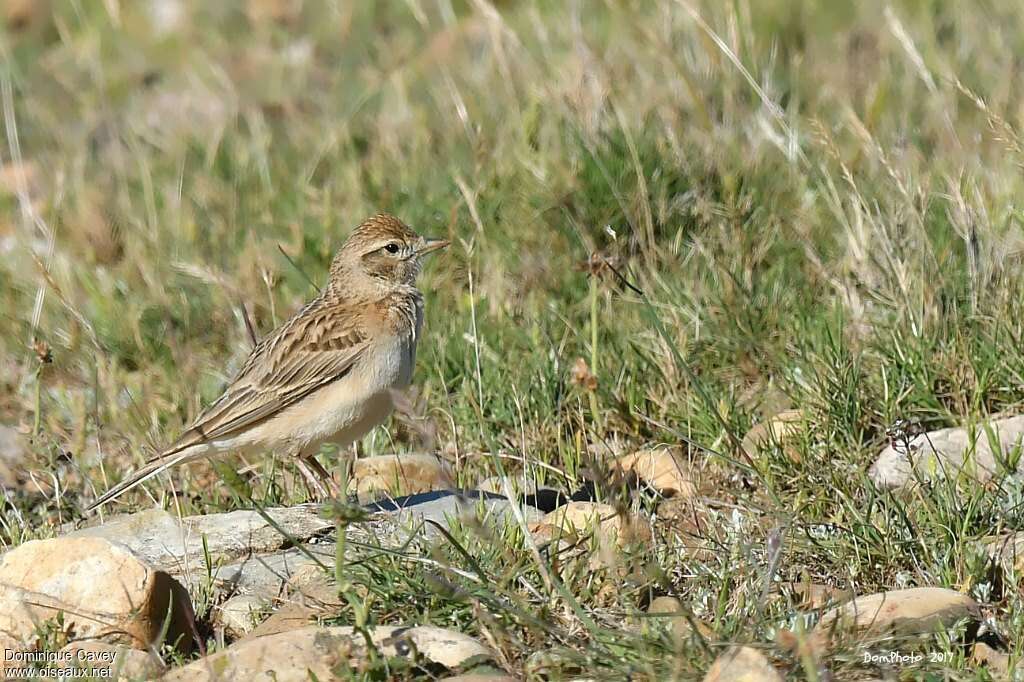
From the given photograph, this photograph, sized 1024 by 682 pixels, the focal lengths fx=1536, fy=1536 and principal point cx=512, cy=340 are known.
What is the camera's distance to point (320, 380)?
219 inches

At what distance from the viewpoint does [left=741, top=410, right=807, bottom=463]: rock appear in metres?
5.12

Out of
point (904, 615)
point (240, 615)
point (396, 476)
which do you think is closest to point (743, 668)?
point (904, 615)

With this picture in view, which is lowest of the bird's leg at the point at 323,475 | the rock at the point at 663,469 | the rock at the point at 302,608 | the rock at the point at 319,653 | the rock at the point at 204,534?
the bird's leg at the point at 323,475

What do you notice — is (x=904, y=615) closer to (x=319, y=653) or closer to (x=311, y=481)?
(x=319, y=653)

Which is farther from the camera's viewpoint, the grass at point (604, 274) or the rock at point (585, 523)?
the rock at point (585, 523)

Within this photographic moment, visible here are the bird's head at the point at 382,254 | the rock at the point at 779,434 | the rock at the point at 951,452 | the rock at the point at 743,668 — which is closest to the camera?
the rock at the point at 743,668

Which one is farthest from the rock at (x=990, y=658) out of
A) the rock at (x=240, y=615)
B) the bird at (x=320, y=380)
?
the bird at (x=320, y=380)

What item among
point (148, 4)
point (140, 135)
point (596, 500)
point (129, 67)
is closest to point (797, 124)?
point (596, 500)

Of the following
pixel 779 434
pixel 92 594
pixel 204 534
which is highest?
pixel 92 594

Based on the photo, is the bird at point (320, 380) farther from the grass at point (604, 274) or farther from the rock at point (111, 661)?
the rock at point (111, 661)

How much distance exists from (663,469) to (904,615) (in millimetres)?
1621

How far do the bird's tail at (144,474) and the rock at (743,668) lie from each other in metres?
2.46

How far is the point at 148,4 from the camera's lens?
12.1 m

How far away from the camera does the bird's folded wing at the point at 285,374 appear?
5570 mm
